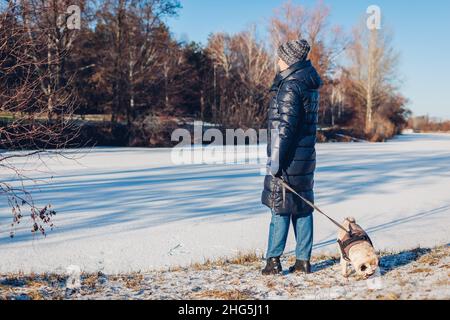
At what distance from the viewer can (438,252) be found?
158 inches

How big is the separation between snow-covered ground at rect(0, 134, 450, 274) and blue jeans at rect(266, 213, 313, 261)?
141 centimetres

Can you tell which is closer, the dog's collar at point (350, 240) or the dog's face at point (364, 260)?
the dog's face at point (364, 260)

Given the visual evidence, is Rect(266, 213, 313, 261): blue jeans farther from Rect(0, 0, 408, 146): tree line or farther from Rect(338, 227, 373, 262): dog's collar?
Rect(0, 0, 408, 146): tree line

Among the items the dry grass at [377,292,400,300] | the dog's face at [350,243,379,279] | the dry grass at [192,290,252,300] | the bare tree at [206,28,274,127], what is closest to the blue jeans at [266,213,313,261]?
the dog's face at [350,243,379,279]

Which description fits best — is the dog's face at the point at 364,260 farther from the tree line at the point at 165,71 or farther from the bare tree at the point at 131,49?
the bare tree at the point at 131,49

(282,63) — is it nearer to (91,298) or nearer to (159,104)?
(91,298)

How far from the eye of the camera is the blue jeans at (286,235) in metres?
3.44

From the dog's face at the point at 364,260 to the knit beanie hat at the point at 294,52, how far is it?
4.68ft

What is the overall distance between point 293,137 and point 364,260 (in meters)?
0.98

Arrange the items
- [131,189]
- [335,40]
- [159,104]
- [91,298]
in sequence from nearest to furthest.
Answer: [91,298]
[131,189]
[159,104]
[335,40]

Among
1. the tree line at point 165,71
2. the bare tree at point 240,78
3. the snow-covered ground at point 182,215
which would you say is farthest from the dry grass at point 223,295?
the bare tree at point 240,78

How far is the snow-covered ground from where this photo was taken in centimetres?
485
